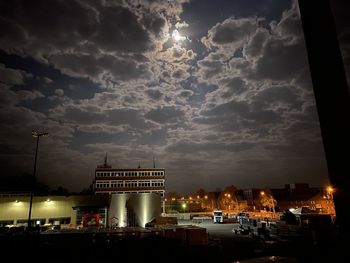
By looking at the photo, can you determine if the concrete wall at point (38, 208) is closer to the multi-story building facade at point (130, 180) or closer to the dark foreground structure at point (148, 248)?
the dark foreground structure at point (148, 248)

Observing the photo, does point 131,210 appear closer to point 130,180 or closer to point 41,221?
point 41,221

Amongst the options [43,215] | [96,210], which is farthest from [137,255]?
[43,215]

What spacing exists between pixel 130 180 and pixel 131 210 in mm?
46388

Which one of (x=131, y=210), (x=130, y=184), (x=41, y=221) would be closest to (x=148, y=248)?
(x=131, y=210)

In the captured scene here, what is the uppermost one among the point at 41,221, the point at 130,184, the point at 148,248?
the point at 130,184

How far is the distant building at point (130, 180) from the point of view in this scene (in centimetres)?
8312

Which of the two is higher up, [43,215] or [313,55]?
[313,55]

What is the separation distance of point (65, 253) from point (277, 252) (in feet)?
47.8

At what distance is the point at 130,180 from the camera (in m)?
84.2

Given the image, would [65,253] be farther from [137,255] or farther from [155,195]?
[155,195]

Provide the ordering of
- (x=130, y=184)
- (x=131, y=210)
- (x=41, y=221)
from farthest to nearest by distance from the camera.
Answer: (x=130, y=184) → (x=131, y=210) → (x=41, y=221)

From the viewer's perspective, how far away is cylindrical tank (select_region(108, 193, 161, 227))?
38003mm

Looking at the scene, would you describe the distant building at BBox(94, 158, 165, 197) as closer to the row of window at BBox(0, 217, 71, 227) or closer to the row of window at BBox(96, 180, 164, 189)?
the row of window at BBox(96, 180, 164, 189)

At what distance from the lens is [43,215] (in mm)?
36094
